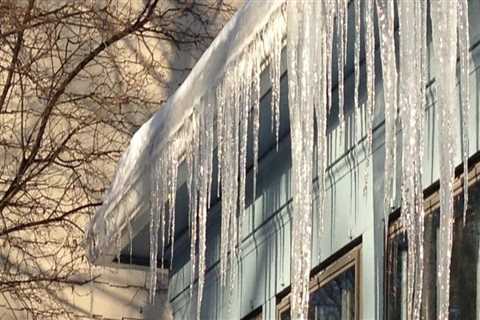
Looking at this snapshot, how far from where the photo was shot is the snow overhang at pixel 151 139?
4748 millimetres

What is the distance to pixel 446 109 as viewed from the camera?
375 centimetres

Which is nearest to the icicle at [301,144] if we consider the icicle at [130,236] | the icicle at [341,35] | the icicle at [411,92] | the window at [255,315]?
the icicle at [341,35]

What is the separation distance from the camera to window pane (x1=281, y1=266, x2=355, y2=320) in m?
Result: 5.08

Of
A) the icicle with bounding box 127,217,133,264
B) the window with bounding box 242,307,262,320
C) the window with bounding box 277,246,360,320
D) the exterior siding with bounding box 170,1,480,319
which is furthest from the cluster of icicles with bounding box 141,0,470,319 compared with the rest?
the icicle with bounding box 127,217,133,264

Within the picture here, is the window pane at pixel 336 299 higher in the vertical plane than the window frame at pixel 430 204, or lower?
lower

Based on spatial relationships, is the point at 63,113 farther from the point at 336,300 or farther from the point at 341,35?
the point at 341,35

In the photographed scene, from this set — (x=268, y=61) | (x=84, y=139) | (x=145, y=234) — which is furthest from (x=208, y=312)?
(x=84, y=139)

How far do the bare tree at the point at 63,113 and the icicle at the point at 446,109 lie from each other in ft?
26.1

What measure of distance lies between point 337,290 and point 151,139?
3.80 feet

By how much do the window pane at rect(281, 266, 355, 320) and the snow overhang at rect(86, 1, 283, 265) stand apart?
0.83 meters

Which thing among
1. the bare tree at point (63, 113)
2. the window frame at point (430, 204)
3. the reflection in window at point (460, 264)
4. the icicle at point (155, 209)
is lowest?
the reflection in window at point (460, 264)

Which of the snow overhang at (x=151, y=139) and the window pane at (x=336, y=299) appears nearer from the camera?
the snow overhang at (x=151, y=139)

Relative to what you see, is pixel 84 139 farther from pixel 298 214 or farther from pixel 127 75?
pixel 298 214

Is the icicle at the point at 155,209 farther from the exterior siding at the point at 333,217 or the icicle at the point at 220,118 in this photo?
the icicle at the point at 220,118
